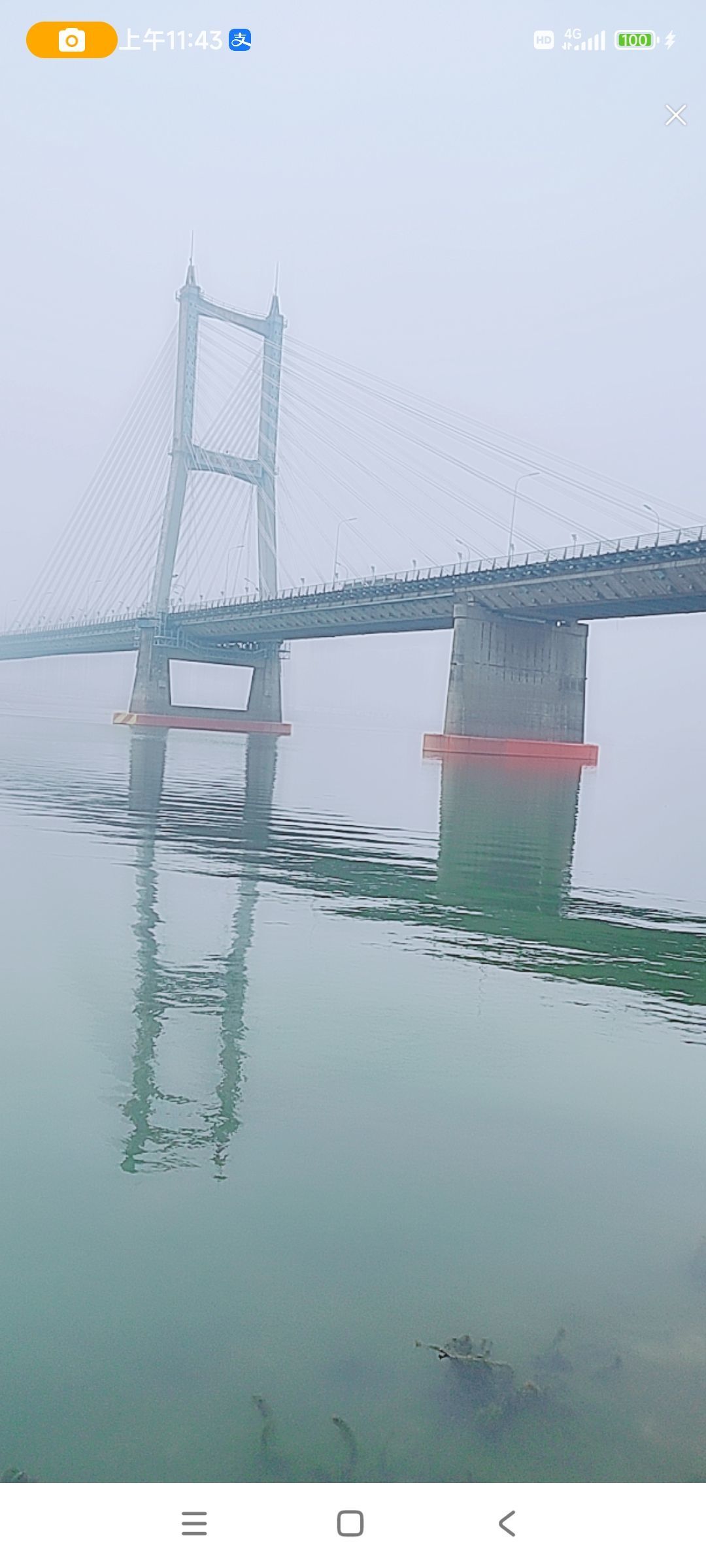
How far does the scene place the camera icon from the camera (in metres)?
8.71

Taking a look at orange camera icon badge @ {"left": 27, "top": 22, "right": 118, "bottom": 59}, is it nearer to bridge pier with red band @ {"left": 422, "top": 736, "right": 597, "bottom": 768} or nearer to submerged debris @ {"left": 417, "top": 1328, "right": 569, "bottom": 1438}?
submerged debris @ {"left": 417, "top": 1328, "right": 569, "bottom": 1438}

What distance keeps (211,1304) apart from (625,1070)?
5035 mm

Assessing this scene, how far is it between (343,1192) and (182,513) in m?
108

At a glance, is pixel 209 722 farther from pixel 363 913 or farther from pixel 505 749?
pixel 363 913

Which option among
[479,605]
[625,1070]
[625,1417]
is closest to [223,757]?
[479,605]

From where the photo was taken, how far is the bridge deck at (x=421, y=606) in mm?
68875

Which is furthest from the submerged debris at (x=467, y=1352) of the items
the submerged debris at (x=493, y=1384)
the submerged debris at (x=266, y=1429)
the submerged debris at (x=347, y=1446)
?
the submerged debris at (x=266, y=1429)

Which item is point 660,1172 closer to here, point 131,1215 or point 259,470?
point 131,1215

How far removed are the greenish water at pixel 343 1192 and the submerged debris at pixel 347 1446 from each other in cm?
2

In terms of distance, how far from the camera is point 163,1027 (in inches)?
379

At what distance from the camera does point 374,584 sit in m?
92.2

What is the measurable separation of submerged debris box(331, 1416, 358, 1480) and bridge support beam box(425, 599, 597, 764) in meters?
75.1

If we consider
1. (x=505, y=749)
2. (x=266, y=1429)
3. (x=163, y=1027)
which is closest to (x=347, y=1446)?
(x=266, y=1429)

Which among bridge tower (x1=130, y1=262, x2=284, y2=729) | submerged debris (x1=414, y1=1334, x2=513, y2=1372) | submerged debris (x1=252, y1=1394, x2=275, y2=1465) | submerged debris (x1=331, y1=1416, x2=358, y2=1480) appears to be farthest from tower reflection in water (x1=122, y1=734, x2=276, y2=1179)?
bridge tower (x1=130, y1=262, x2=284, y2=729)
